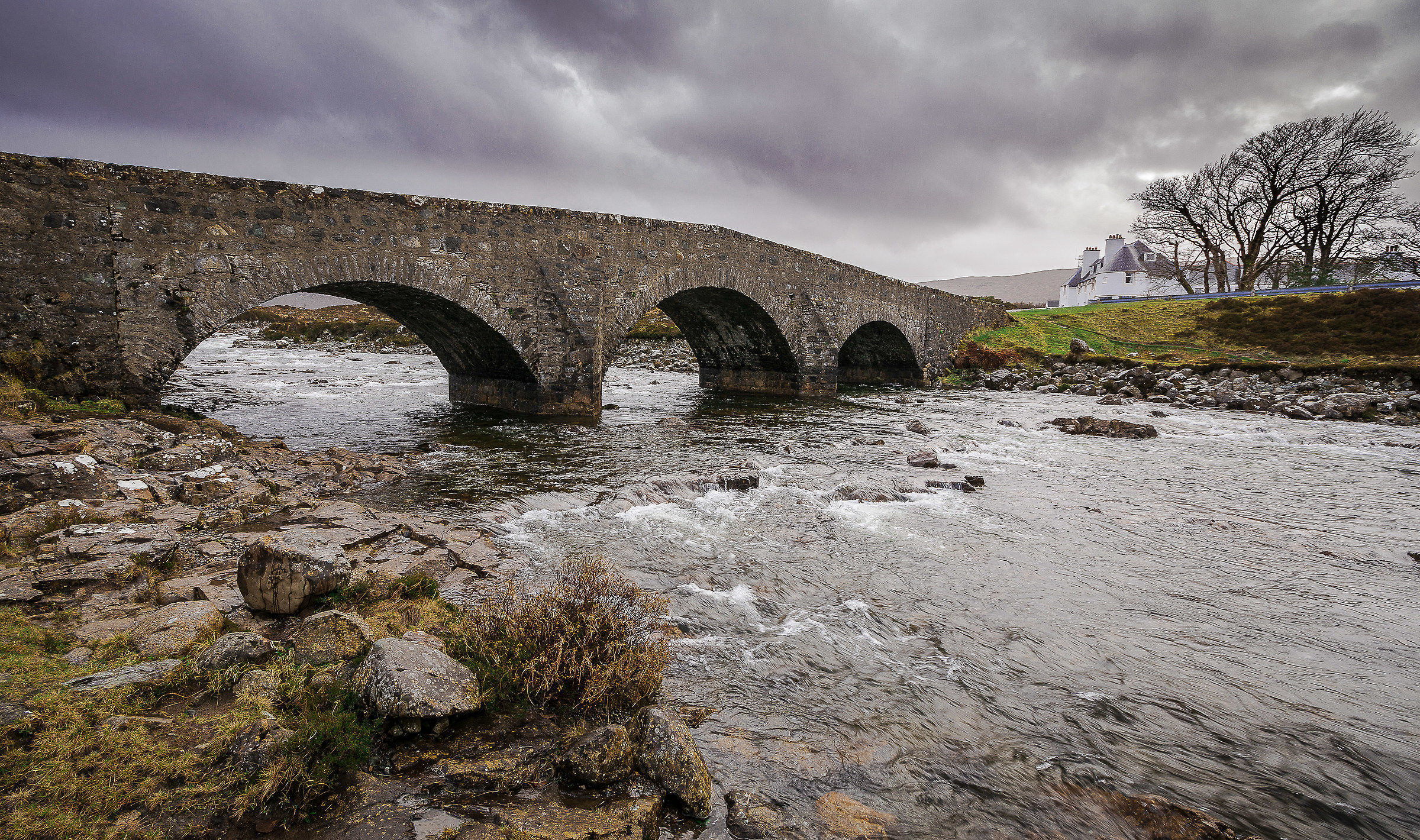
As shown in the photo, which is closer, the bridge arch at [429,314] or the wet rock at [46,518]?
the wet rock at [46,518]

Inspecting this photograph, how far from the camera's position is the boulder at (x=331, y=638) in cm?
321

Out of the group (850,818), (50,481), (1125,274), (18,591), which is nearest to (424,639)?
(850,818)

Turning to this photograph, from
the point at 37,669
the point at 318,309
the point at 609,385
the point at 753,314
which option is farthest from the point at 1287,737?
the point at 318,309

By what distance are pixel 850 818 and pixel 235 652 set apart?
3.08m

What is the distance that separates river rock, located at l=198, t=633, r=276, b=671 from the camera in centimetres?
297

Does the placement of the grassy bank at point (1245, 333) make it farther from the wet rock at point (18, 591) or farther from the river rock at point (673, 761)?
the wet rock at point (18, 591)

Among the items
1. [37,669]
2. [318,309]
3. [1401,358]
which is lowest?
[37,669]

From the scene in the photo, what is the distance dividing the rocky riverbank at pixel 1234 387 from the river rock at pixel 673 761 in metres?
22.1

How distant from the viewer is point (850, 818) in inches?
108

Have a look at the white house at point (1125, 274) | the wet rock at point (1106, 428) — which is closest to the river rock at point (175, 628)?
the wet rock at point (1106, 428)

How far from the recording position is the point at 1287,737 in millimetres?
3625

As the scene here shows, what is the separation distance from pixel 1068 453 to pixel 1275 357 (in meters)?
19.8

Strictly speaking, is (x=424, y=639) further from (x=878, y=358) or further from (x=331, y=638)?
(x=878, y=358)

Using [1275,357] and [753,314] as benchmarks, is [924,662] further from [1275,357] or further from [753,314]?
[1275,357]
